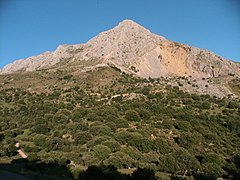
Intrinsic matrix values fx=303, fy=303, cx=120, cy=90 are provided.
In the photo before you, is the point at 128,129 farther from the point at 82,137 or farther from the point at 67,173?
the point at 67,173

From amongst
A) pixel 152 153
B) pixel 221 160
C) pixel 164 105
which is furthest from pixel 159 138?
pixel 164 105

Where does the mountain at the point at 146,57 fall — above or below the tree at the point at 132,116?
above

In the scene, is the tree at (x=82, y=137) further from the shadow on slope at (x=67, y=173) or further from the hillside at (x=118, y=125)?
the shadow on slope at (x=67, y=173)

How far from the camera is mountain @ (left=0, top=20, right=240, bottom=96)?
Answer: 107 metres

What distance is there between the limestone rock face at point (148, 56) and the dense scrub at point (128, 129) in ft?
109

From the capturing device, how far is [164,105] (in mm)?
59406

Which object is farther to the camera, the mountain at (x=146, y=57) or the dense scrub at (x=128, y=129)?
the mountain at (x=146, y=57)

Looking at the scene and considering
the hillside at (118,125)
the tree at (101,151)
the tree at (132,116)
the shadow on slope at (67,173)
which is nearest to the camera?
the shadow on slope at (67,173)

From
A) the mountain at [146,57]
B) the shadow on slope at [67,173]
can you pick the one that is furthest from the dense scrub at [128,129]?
the mountain at [146,57]

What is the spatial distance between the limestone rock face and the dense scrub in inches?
1303

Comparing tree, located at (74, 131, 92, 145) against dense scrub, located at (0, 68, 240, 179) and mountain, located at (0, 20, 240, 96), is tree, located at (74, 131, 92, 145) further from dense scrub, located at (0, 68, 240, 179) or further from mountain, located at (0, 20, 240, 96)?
mountain, located at (0, 20, 240, 96)

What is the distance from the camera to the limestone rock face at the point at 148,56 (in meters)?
107

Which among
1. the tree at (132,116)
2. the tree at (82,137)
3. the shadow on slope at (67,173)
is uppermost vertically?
the tree at (132,116)

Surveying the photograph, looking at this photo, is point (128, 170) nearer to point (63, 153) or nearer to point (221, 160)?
point (63, 153)
